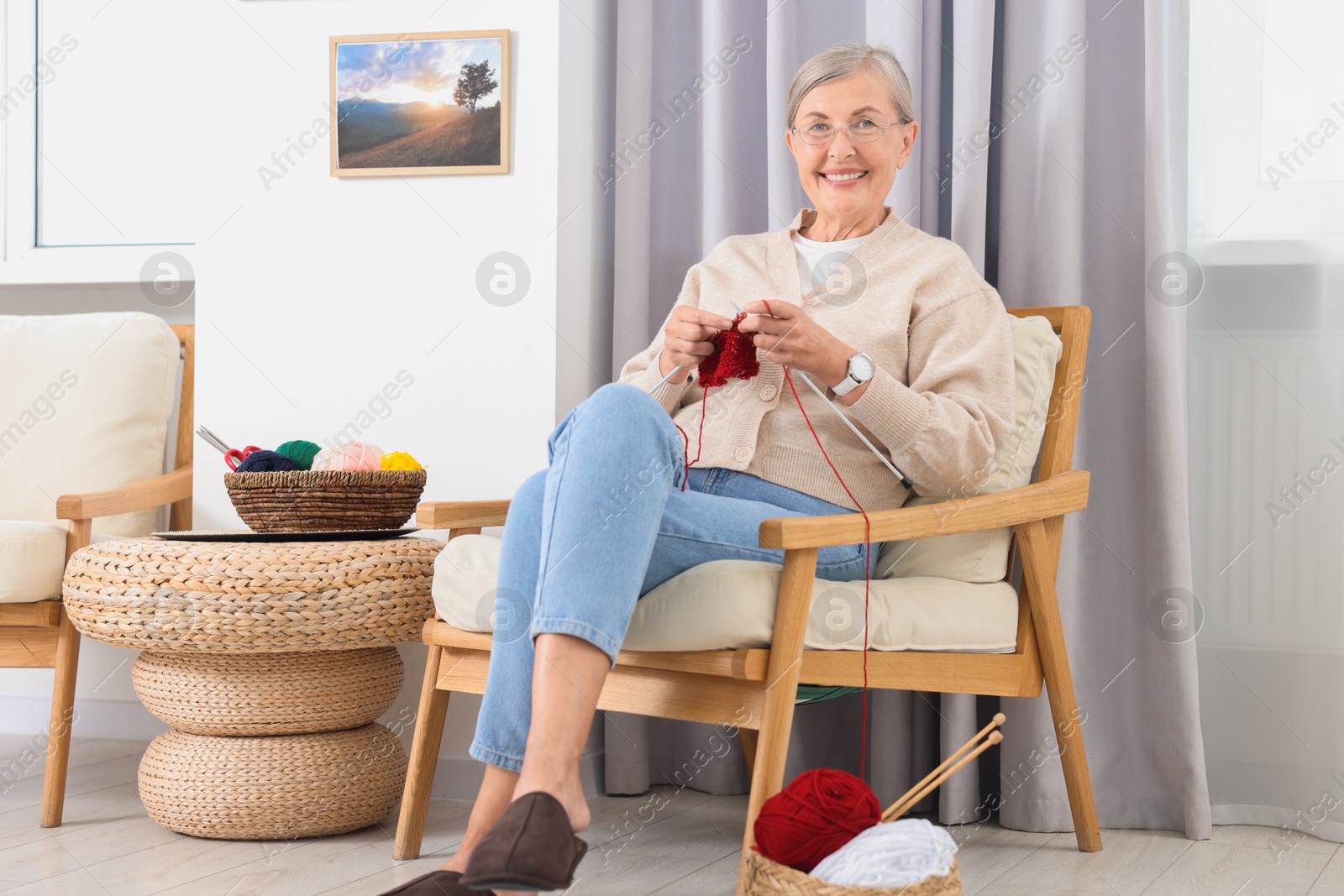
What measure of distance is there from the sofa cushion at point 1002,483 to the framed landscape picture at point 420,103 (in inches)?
34.9

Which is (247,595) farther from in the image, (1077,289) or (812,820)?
(1077,289)

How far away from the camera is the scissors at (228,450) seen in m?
1.79

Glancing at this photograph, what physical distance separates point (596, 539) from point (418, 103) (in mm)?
1067

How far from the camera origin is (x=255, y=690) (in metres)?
1.62

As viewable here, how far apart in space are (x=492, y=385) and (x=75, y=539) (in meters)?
0.67

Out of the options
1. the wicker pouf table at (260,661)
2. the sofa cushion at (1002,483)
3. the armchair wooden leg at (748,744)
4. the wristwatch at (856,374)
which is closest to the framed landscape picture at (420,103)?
the wicker pouf table at (260,661)

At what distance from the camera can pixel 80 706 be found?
2.36 metres

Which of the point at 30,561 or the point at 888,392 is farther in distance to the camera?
the point at 30,561

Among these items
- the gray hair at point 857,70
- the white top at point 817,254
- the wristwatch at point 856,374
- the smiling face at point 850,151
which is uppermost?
the gray hair at point 857,70

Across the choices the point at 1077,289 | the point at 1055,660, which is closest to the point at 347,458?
the point at 1055,660

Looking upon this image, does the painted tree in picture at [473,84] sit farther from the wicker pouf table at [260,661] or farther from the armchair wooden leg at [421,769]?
the armchair wooden leg at [421,769]

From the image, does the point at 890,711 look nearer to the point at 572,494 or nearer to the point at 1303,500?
the point at 1303,500

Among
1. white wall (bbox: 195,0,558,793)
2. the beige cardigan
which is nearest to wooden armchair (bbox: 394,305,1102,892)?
the beige cardigan

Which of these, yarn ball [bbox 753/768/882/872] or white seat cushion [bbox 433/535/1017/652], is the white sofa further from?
yarn ball [bbox 753/768/882/872]
